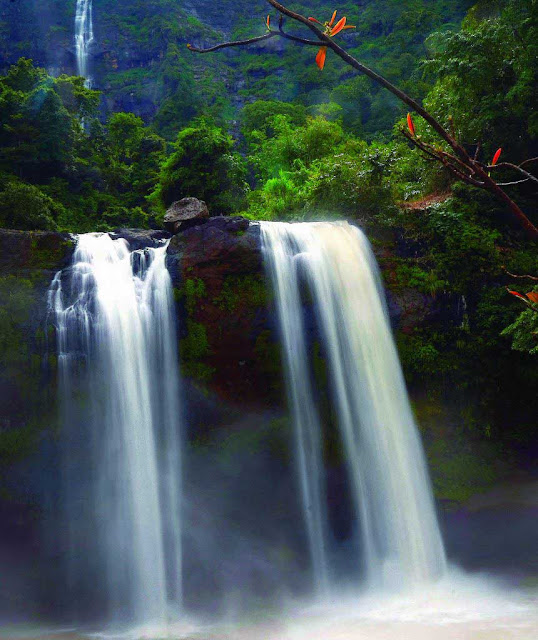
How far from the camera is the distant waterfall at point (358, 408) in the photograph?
30.3 feet

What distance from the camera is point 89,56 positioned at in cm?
4716

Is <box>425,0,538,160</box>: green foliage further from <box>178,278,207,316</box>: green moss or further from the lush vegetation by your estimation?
<box>178,278,207,316</box>: green moss

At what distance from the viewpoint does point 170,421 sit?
9609 millimetres

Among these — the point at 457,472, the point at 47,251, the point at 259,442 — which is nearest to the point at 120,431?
the point at 259,442

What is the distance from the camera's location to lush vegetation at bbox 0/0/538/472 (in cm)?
1102

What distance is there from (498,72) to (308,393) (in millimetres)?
7452

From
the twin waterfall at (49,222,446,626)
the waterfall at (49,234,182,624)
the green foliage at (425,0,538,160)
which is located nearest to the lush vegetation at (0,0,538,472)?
the green foliage at (425,0,538,160)

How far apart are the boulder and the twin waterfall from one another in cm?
70

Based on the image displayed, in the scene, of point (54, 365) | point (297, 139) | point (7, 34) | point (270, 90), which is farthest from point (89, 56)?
point (54, 365)

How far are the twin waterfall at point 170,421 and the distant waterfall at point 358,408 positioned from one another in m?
0.02

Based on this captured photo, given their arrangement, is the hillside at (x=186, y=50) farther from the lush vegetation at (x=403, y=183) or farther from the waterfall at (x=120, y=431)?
the waterfall at (x=120, y=431)

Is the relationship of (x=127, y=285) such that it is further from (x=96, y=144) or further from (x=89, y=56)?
(x=89, y=56)

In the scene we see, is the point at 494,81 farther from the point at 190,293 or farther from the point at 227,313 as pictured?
the point at 190,293

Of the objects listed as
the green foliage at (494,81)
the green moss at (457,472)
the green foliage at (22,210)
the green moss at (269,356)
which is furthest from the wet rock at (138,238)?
the green moss at (457,472)
